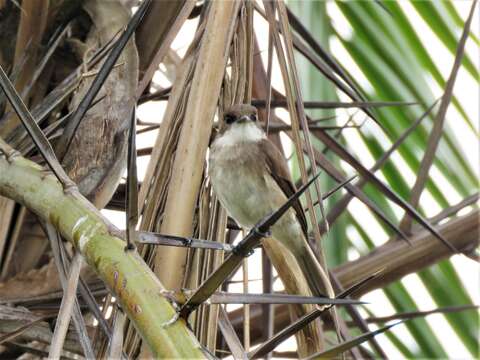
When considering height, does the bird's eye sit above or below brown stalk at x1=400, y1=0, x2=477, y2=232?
above

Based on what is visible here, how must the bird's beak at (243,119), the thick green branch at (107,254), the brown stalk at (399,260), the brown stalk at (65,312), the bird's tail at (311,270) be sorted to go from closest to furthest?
the thick green branch at (107,254) → the brown stalk at (65,312) → the bird's tail at (311,270) → the bird's beak at (243,119) → the brown stalk at (399,260)

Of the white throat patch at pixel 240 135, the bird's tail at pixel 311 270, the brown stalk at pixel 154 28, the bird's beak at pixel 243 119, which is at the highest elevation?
the brown stalk at pixel 154 28

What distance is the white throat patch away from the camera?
10.2 ft

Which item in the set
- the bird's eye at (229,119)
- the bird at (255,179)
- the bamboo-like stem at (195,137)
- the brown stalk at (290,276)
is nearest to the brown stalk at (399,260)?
the bird at (255,179)

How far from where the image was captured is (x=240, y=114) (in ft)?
9.32

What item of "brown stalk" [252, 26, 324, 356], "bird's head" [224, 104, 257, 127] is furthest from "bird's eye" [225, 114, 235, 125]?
"brown stalk" [252, 26, 324, 356]

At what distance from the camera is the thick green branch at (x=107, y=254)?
61.9 inches

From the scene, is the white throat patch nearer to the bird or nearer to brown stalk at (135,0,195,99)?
the bird

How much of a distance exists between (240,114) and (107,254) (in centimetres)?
116

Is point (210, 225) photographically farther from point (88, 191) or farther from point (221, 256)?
point (88, 191)

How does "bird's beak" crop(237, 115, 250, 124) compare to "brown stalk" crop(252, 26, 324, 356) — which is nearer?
"brown stalk" crop(252, 26, 324, 356)

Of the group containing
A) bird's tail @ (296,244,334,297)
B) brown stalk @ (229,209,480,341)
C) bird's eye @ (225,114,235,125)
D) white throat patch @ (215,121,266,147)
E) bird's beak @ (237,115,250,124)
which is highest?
white throat patch @ (215,121,266,147)

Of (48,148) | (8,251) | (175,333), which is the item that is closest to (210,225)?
(48,148)

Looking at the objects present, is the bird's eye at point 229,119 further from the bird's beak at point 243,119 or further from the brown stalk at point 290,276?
the brown stalk at point 290,276
